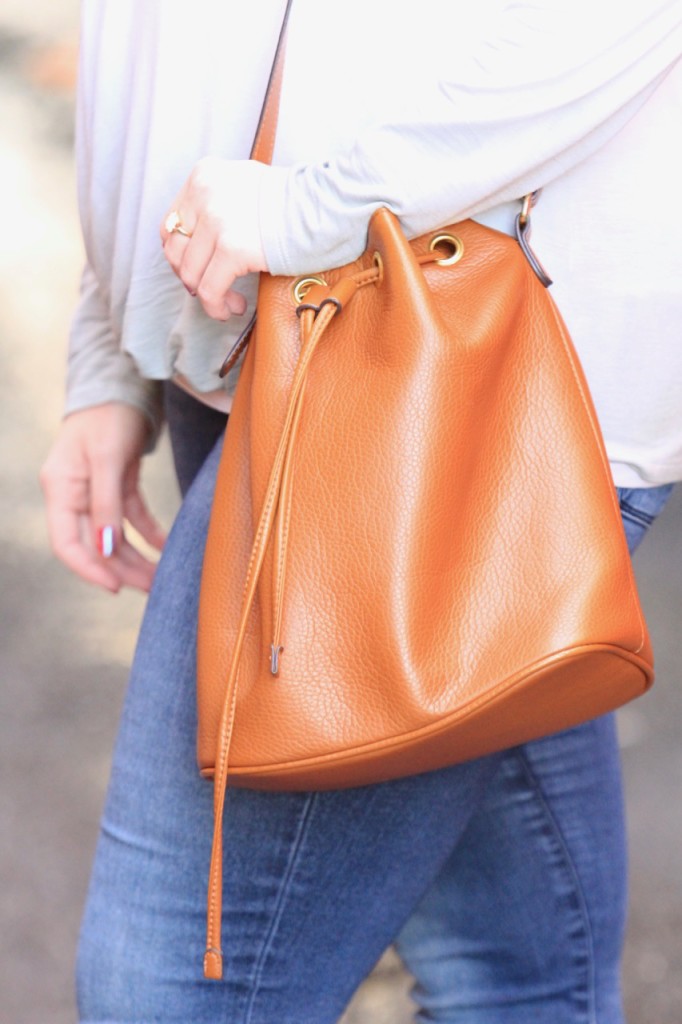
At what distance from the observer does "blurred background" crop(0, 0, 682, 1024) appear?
1.65m

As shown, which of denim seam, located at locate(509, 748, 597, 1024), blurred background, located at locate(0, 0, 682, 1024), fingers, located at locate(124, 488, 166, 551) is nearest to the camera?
denim seam, located at locate(509, 748, 597, 1024)

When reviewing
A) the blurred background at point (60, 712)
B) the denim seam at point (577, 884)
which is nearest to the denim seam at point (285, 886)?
the denim seam at point (577, 884)

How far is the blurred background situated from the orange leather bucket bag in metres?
1.11

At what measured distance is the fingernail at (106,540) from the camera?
1020 mm

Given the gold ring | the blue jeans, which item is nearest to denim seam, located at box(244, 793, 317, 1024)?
the blue jeans

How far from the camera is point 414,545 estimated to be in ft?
2.10

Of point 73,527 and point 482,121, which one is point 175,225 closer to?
point 482,121

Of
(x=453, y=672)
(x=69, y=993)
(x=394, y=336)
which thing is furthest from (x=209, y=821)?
(x=69, y=993)

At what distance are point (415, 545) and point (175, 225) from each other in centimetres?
26

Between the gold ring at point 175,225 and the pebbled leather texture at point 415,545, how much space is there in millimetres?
102

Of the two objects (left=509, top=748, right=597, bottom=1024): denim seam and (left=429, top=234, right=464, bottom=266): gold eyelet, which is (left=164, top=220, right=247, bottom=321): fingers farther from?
(left=509, top=748, right=597, bottom=1024): denim seam

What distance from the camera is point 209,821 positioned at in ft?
2.49

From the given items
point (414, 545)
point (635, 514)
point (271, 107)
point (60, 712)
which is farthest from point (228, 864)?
point (60, 712)

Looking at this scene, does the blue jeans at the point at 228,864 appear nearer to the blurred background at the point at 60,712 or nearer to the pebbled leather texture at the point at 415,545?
the pebbled leather texture at the point at 415,545
